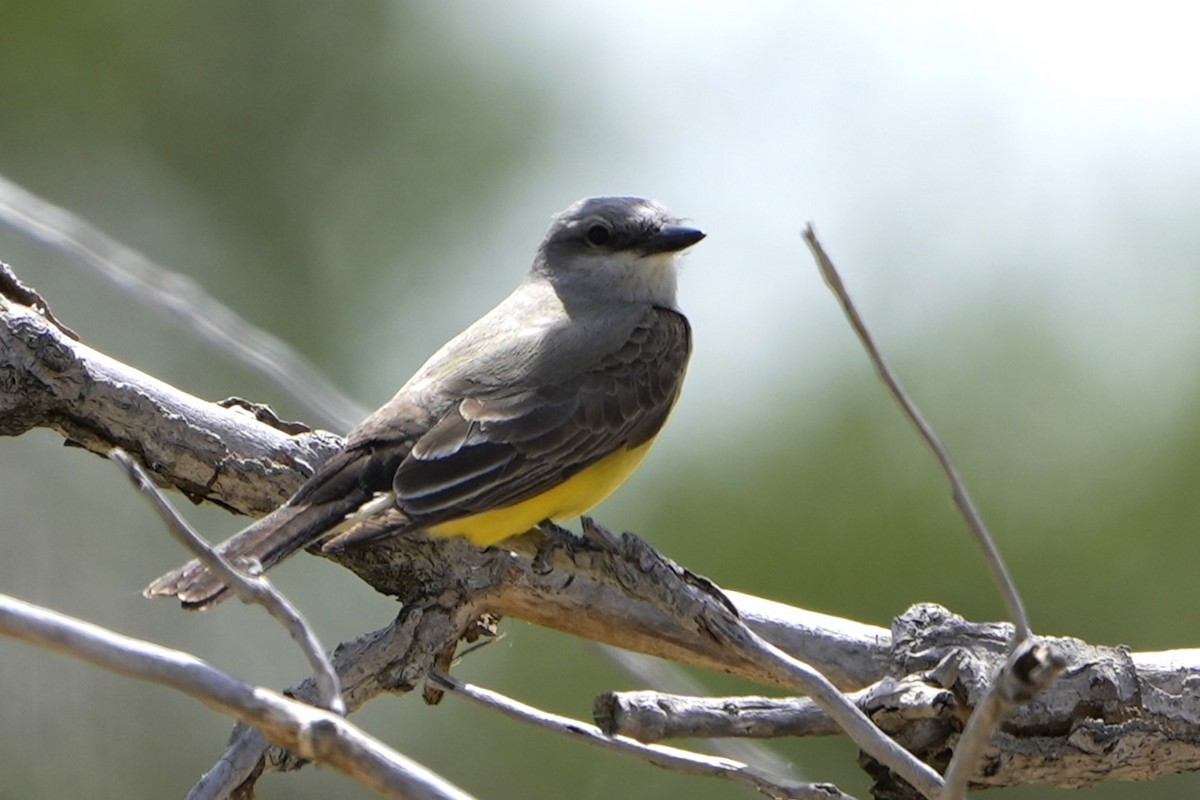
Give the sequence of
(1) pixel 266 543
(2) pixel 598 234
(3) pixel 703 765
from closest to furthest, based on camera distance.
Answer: (3) pixel 703 765, (1) pixel 266 543, (2) pixel 598 234

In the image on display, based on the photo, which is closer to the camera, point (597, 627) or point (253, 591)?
point (253, 591)

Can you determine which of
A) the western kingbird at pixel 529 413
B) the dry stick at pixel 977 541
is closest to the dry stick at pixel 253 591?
the dry stick at pixel 977 541

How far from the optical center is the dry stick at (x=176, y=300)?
383 cm

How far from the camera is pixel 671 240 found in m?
6.32

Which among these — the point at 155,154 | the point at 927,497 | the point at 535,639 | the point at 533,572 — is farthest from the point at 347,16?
the point at 533,572

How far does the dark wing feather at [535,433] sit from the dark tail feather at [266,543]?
22 cm

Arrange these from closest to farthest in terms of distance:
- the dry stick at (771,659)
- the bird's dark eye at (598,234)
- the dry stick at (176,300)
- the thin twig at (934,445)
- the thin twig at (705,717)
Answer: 1. the thin twig at (934,445)
2. the dry stick at (771,659)
3. the dry stick at (176,300)
4. the thin twig at (705,717)
5. the bird's dark eye at (598,234)

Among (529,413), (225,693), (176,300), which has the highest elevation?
(529,413)

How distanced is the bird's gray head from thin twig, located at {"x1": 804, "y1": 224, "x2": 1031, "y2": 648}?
351 cm

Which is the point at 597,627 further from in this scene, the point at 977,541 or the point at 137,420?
the point at 977,541

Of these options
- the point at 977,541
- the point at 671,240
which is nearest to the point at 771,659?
the point at 977,541

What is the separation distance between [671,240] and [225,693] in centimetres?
399

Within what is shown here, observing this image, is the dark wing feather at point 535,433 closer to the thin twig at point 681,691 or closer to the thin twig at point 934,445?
the thin twig at point 681,691

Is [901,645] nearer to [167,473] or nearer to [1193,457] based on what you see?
[167,473]
